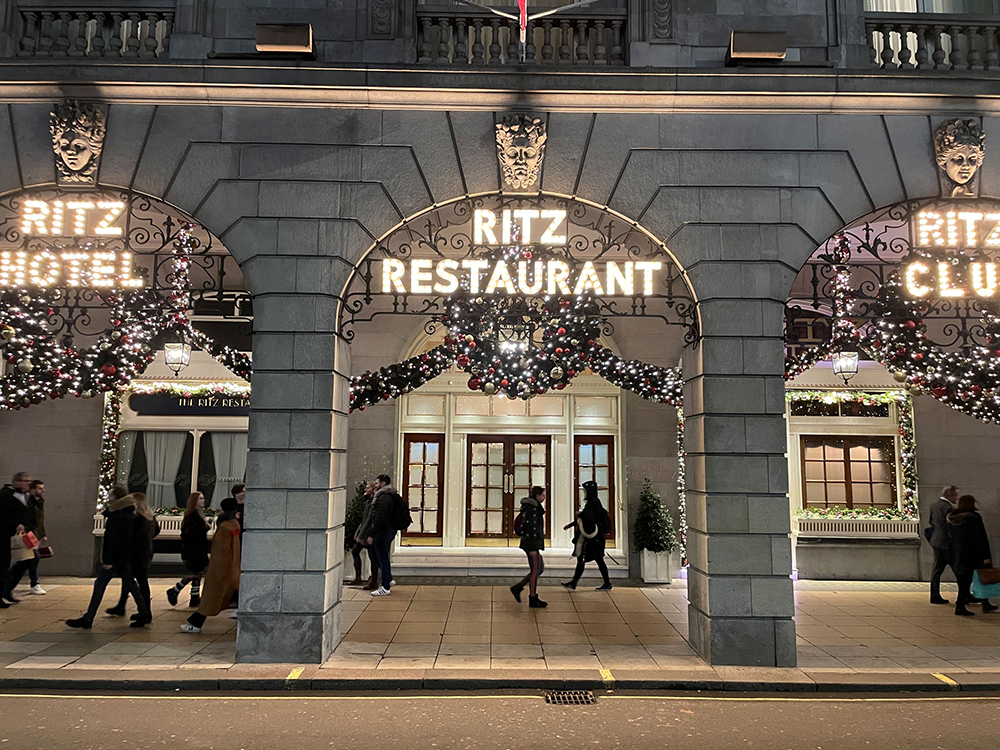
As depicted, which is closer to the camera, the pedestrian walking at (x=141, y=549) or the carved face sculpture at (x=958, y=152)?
the carved face sculpture at (x=958, y=152)

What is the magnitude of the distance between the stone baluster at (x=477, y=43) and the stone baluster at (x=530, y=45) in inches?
22.0

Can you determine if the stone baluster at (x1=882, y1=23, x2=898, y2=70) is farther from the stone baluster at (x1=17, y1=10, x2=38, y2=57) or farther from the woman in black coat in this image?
the stone baluster at (x1=17, y1=10, x2=38, y2=57)

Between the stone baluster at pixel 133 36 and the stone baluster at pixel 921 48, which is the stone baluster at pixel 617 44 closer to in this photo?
the stone baluster at pixel 921 48

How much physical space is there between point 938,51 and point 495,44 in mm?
5715

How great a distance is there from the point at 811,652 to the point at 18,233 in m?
11.1

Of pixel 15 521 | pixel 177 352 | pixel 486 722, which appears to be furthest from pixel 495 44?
pixel 15 521

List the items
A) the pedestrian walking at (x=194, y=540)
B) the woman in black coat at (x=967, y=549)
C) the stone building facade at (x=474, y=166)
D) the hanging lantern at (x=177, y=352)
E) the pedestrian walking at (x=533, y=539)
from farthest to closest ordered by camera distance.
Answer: the hanging lantern at (x=177, y=352)
the pedestrian walking at (x=533, y=539)
the woman in black coat at (x=967, y=549)
the pedestrian walking at (x=194, y=540)
the stone building facade at (x=474, y=166)

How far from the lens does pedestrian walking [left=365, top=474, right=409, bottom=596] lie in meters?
11.8

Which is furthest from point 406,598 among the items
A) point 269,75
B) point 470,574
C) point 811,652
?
point 269,75

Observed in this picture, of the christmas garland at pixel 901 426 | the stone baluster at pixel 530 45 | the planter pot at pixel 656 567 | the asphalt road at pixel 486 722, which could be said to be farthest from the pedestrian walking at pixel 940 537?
the stone baluster at pixel 530 45

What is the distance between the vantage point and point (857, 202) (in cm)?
865

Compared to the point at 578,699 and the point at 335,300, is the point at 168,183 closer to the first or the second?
the point at 335,300

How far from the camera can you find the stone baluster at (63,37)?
9.04 m

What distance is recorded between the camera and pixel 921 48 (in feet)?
30.0
